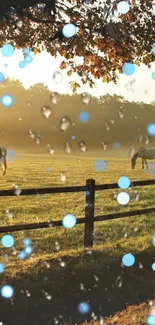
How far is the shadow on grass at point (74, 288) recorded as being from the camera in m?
5.80

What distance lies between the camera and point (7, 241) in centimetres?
997

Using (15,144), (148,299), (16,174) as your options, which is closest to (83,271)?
(148,299)

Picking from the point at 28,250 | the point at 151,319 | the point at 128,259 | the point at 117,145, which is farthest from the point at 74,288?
the point at 117,145

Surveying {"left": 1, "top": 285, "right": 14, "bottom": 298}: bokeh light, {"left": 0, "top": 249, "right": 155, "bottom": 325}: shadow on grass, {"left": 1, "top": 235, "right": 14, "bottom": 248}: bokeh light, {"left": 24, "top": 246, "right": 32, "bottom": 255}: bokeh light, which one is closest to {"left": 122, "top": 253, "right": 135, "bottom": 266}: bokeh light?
{"left": 0, "top": 249, "right": 155, "bottom": 325}: shadow on grass

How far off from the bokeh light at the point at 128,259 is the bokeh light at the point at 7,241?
297 centimetres

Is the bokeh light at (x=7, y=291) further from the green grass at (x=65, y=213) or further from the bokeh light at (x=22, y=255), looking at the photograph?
the bokeh light at (x=22, y=255)

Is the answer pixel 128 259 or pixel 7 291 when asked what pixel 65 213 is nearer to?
pixel 128 259

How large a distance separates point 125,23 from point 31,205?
7700mm

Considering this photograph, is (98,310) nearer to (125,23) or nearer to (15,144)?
(125,23)

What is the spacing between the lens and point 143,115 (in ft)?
269

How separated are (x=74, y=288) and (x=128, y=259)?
173 cm

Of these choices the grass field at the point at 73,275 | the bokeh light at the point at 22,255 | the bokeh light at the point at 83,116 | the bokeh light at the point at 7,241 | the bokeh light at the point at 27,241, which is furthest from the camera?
the bokeh light at the point at 83,116

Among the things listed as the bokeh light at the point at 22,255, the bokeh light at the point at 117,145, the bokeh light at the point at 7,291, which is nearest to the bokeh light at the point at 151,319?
the bokeh light at the point at 7,291

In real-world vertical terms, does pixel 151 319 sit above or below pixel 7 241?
below
